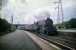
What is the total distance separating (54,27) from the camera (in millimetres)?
34594

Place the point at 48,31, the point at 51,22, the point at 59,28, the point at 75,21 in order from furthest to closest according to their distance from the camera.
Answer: the point at 59,28, the point at 51,22, the point at 48,31, the point at 75,21

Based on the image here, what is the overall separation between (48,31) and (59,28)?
6.82 m

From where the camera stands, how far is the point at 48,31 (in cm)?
3366

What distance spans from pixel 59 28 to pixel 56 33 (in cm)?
587

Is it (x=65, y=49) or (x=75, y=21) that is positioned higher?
(x=75, y=21)

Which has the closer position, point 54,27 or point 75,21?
point 75,21

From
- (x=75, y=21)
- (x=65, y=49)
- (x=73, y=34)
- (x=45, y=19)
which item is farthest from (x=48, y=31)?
(x=65, y=49)

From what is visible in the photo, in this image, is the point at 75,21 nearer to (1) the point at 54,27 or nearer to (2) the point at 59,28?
(1) the point at 54,27

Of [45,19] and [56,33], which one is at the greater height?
[45,19]

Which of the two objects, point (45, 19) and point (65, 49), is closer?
point (65, 49)

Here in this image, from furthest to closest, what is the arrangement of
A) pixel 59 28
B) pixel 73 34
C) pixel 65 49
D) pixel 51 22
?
1. pixel 59 28
2. pixel 51 22
3. pixel 73 34
4. pixel 65 49

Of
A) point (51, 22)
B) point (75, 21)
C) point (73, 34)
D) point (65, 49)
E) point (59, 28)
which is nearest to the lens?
point (65, 49)

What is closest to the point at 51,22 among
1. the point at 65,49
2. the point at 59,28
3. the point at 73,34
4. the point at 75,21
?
the point at 59,28

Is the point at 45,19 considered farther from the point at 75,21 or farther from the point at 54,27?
the point at 75,21
